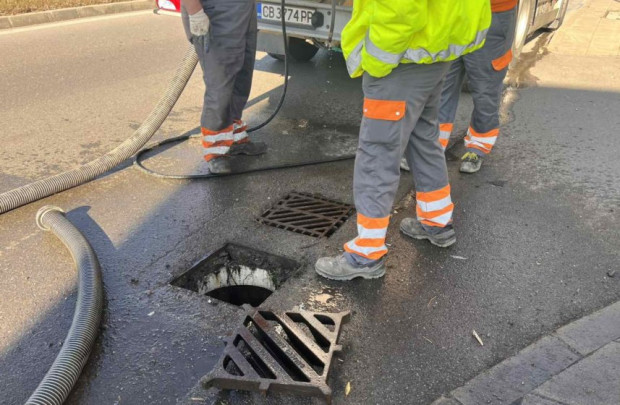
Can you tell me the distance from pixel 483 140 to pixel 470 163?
0.63 ft

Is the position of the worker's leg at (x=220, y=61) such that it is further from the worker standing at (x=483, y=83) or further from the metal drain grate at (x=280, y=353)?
the metal drain grate at (x=280, y=353)

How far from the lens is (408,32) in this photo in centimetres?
206

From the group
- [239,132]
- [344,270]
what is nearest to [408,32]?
[344,270]

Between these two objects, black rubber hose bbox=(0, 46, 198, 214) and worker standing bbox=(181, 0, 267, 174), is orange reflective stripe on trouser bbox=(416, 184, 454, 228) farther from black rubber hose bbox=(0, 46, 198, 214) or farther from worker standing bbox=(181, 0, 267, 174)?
black rubber hose bbox=(0, 46, 198, 214)

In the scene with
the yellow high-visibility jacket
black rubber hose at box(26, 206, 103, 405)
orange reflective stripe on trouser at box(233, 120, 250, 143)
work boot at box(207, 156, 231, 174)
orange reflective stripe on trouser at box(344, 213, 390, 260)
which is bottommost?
work boot at box(207, 156, 231, 174)

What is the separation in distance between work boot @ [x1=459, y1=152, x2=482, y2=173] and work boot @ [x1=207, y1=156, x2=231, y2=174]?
5.60ft

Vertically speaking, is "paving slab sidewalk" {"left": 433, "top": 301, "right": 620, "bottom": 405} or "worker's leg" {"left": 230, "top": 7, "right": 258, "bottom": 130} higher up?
"worker's leg" {"left": 230, "top": 7, "right": 258, "bottom": 130}

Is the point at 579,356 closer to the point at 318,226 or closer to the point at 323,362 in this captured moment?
the point at 323,362

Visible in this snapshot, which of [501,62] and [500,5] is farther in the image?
[501,62]

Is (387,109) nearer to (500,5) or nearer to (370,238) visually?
(370,238)

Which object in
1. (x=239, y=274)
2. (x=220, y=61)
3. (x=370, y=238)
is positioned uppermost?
(x=220, y=61)

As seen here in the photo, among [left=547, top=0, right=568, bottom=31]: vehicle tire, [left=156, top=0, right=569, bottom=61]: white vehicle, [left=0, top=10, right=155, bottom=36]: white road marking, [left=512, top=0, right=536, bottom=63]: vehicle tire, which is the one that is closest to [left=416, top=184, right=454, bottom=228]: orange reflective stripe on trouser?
[left=156, top=0, right=569, bottom=61]: white vehicle

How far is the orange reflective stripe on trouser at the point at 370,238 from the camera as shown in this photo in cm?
254

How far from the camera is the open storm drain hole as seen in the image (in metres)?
2.75
